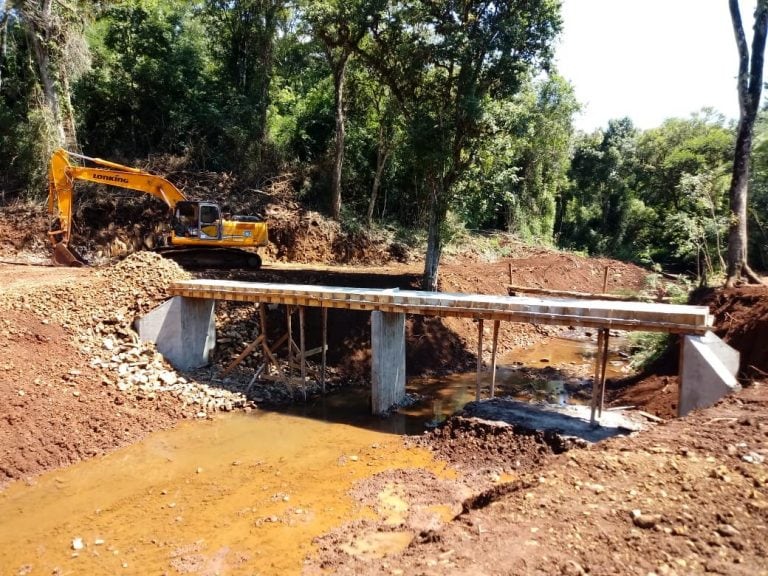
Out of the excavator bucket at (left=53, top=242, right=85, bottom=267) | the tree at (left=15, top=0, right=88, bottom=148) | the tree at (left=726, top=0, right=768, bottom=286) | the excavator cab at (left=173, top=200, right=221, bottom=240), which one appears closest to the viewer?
the tree at (left=726, top=0, right=768, bottom=286)

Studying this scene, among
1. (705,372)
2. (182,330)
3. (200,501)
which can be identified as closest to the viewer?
(200,501)

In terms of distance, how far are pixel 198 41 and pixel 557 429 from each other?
24733mm

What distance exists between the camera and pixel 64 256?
1603cm

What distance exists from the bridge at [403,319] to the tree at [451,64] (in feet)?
17.2

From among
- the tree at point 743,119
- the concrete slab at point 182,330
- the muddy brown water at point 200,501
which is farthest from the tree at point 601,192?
the muddy brown water at point 200,501

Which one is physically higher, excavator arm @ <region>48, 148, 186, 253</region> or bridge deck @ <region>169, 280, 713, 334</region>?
excavator arm @ <region>48, 148, 186, 253</region>

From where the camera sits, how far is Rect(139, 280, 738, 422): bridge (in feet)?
28.6

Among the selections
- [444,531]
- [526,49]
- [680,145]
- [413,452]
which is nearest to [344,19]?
[526,49]

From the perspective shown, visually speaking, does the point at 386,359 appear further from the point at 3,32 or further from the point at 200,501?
the point at 3,32

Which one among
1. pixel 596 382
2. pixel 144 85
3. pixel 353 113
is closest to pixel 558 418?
pixel 596 382

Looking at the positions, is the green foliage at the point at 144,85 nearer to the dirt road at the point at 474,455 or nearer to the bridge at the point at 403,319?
the dirt road at the point at 474,455

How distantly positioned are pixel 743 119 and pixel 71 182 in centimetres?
1839

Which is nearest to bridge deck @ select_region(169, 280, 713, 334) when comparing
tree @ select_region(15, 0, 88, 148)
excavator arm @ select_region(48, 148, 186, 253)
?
excavator arm @ select_region(48, 148, 186, 253)

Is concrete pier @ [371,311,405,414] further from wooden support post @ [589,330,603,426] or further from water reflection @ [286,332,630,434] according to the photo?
wooden support post @ [589,330,603,426]
